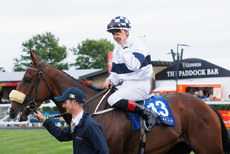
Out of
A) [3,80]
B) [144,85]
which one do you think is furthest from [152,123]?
[3,80]

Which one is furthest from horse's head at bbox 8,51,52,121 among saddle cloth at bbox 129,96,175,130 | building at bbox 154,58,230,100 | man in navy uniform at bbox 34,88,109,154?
building at bbox 154,58,230,100

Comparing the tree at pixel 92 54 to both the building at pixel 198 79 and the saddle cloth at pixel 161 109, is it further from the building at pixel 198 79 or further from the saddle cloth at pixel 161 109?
the saddle cloth at pixel 161 109

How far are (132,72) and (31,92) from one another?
Answer: 1.49 metres

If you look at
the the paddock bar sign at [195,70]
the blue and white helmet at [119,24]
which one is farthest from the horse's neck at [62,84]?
the the paddock bar sign at [195,70]

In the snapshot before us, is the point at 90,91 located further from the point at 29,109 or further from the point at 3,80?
the point at 3,80

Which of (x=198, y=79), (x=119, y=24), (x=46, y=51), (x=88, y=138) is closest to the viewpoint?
(x=88, y=138)

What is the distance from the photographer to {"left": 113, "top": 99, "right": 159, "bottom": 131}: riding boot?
177 inches

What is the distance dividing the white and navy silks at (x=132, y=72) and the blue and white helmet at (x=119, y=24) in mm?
220

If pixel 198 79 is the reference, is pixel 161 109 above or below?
above

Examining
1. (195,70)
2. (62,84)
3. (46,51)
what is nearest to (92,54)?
(46,51)

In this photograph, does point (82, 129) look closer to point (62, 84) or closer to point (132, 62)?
point (132, 62)

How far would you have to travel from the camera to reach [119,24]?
446 centimetres

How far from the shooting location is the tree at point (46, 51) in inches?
2141

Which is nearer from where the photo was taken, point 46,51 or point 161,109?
point 161,109
